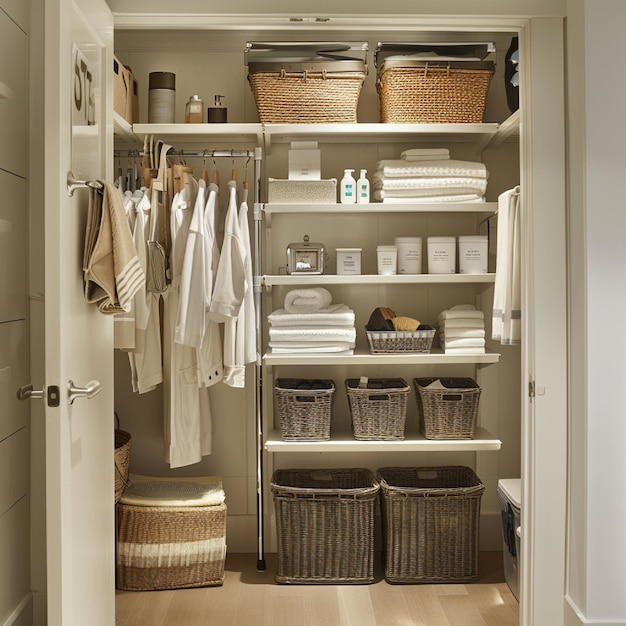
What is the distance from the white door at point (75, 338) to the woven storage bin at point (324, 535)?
2.97 ft

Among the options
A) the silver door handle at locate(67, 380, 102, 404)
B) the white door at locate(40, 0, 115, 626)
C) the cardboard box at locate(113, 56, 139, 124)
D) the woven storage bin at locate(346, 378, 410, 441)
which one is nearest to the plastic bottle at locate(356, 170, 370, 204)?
the woven storage bin at locate(346, 378, 410, 441)

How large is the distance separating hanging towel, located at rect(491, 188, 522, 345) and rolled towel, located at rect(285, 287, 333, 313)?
0.76 meters

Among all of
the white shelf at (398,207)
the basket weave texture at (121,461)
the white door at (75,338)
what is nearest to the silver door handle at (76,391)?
the white door at (75,338)

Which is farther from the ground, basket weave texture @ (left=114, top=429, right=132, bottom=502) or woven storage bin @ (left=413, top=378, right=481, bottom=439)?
woven storage bin @ (left=413, top=378, right=481, bottom=439)

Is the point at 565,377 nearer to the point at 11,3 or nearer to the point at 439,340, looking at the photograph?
the point at 439,340

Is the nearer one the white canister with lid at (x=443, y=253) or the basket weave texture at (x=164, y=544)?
the basket weave texture at (x=164, y=544)

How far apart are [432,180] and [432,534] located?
59.6 inches

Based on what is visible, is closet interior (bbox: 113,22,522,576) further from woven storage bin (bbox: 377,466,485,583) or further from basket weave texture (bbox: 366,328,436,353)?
woven storage bin (bbox: 377,466,485,583)

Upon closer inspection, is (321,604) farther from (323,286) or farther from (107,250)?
(107,250)

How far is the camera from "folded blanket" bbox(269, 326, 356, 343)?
3092 mm

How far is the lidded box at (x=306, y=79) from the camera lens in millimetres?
3016

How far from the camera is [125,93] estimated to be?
10.00ft

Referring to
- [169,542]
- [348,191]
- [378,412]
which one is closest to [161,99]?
[348,191]

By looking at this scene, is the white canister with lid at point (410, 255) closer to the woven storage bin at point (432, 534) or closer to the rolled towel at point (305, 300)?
the rolled towel at point (305, 300)
